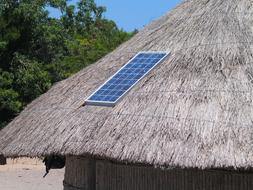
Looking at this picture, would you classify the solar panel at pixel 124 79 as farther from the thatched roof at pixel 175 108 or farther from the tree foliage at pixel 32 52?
the tree foliage at pixel 32 52

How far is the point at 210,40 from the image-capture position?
800cm

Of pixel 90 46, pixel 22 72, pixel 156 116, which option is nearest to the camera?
pixel 156 116

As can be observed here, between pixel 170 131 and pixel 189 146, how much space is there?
0.36 meters

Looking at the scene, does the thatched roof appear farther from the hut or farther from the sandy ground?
the sandy ground

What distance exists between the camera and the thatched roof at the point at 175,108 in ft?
21.7

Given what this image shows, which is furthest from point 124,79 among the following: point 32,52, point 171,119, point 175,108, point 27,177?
point 32,52

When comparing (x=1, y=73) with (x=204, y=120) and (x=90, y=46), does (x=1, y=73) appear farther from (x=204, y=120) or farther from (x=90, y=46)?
(x=204, y=120)

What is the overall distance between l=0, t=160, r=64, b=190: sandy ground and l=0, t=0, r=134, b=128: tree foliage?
6.55 feet

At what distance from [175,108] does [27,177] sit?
37.2ft

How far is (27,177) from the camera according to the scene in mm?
17766

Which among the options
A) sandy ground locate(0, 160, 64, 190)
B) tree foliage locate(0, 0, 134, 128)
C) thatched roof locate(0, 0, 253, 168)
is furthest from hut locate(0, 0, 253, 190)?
tree foliage locate(0, 0, 134, 128)

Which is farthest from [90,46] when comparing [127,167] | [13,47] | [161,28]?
[127,167]

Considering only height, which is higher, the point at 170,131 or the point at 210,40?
the point at 210,40

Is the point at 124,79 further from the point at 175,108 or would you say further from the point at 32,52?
the point at 32,52
